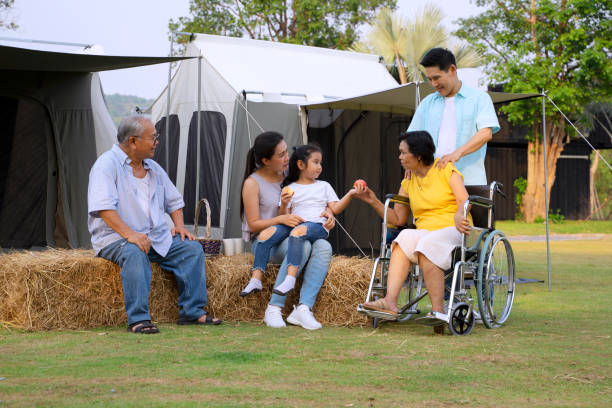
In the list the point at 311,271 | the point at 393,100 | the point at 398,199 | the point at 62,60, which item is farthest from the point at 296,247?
the point at 393,100

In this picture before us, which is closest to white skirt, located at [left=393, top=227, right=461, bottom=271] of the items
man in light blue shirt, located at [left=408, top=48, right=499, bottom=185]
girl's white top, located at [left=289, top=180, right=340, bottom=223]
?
man in light blue shirt, located at [left=408, top=48, right=499, bottom=185]

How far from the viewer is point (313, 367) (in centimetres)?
299

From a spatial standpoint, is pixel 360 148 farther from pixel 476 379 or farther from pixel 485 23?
pixel 485 23

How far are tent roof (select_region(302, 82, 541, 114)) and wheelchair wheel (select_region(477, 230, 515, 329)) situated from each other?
2.22 metres

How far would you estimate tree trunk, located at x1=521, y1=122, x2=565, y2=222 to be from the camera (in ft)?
58.2

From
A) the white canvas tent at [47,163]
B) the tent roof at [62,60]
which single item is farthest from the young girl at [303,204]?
the white canvas tent at [47,163]

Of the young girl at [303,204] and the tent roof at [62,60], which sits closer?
the young girl at [303,204]

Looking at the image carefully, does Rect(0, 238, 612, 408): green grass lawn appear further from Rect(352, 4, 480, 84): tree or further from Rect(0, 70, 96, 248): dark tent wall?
Rect(352, 4, 480, 84): tree

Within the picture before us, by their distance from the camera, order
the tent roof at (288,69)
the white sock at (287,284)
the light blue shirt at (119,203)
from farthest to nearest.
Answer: the tent roof at (288,69) → the white sock at (287,284) → the light blue shirt at (119,203)

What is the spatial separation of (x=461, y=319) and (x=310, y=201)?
1027 millimetres

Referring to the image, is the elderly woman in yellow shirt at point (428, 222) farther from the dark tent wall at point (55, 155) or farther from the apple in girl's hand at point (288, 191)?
the dark tent wall at point (55, 155)

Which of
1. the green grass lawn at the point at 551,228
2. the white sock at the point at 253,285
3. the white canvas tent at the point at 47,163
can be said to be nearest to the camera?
the white sock at the point at 253,285

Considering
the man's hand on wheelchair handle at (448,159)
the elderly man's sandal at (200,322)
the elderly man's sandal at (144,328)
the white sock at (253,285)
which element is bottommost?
the elderly man's sandal at (200,322)

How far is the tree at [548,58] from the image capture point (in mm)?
16094
